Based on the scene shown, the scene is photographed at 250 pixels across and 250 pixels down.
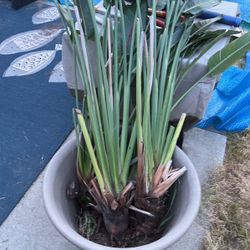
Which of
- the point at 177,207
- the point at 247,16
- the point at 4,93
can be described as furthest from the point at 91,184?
the point at 247,16

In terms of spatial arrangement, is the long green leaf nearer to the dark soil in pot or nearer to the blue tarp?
the dark soil in pot

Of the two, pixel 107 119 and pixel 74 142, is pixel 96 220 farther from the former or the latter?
pixel 107 119

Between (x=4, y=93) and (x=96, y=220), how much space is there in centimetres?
101

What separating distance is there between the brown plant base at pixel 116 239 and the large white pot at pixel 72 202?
0.16 ft

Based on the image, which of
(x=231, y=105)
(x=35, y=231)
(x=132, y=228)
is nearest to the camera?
(x=132, y=228)

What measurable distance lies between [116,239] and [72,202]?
170 millimetres

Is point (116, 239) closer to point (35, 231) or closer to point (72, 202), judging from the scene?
point (72, 202)

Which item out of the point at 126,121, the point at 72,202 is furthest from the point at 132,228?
the point at 126,121

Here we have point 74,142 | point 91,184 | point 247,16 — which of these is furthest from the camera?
point 247,16

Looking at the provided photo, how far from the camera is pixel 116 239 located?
3.36ft

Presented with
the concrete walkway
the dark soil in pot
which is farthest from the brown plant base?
the concrete walkway

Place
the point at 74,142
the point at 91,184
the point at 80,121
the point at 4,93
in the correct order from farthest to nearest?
the point at 4,93 < the point at 74,142 < the point at 91,184 < the point at 80,121

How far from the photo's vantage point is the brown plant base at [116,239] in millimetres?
1030

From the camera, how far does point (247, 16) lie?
2.58m
